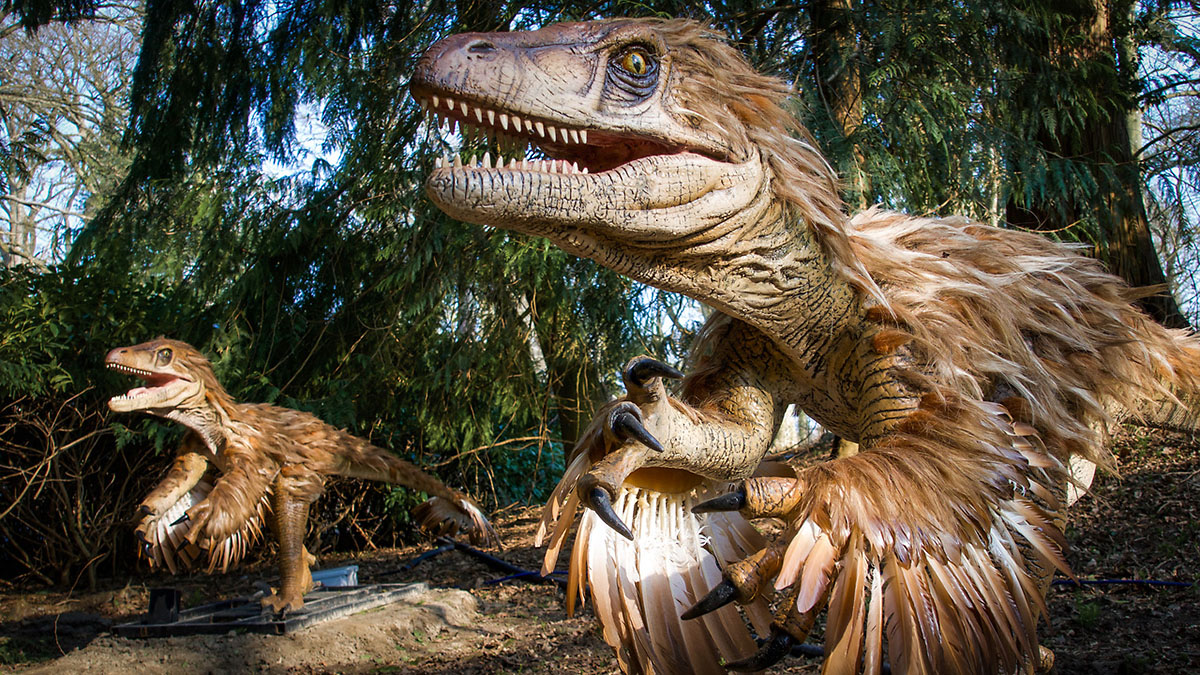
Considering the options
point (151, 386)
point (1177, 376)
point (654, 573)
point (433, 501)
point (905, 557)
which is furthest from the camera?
point (433, 501)

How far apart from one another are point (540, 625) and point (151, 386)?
239 centimetres

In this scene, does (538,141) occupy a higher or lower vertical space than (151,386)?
higher

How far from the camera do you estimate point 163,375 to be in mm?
4418

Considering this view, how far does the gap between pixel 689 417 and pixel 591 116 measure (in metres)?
0.64

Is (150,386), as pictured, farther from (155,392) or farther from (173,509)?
(173,509)

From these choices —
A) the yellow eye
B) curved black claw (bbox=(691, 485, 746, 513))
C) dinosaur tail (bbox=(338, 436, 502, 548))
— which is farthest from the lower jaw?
dinosaur tail (bbox=(338, 436, 502, 548))

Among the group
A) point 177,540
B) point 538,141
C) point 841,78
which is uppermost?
point 841,78

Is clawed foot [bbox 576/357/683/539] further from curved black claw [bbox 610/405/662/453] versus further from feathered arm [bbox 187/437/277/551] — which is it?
feathered arm [bbox 187/437/277/551]

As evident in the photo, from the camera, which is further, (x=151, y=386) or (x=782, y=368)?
(x=151, y=386)

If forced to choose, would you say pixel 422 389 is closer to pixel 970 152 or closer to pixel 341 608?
pixel 341 608

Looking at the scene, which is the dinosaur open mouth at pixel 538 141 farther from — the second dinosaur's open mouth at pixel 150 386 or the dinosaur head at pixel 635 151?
the second dinosaur's open mouth at pixel 150 386

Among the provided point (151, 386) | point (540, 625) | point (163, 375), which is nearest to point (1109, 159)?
point (540, 625)

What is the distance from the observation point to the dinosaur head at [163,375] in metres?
4.30

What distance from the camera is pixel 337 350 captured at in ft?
18.2
